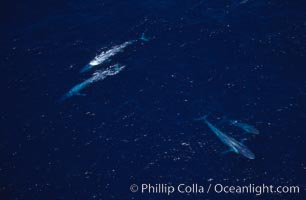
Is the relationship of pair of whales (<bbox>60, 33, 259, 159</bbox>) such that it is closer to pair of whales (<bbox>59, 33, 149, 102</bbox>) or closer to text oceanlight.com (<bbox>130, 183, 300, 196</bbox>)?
pair of whales (<bbox>59, 33, 149, 102</bbox>)

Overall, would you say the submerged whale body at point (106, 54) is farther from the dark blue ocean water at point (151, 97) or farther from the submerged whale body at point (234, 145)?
the submerged whale body at point (234, 145)

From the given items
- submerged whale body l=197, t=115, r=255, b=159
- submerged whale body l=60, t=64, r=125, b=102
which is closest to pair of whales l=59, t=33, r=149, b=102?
submerged whale body l=60, t=64, r=125, b=102

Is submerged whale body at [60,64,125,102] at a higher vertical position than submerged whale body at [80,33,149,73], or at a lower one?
lower

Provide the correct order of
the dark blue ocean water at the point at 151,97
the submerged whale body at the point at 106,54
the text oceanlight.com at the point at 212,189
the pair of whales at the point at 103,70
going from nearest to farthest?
the text oceanlight.com at the point at 212,189 < the dark blue ocean water at the point at 151,97 < the pair of whales at the point at 103,70 < the submerged whale body at the point at 106,54

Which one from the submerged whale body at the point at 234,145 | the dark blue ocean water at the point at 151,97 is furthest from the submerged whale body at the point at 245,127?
the submerged whale body at the point at 234,145

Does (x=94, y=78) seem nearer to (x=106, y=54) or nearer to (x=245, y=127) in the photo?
(x=106, y=54)

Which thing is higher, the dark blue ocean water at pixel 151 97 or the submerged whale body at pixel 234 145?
the dark blue ocean water at pixel 151 97

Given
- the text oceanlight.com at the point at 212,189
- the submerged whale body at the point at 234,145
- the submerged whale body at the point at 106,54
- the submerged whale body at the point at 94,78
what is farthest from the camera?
the submerged whale body at the point at 106,54
